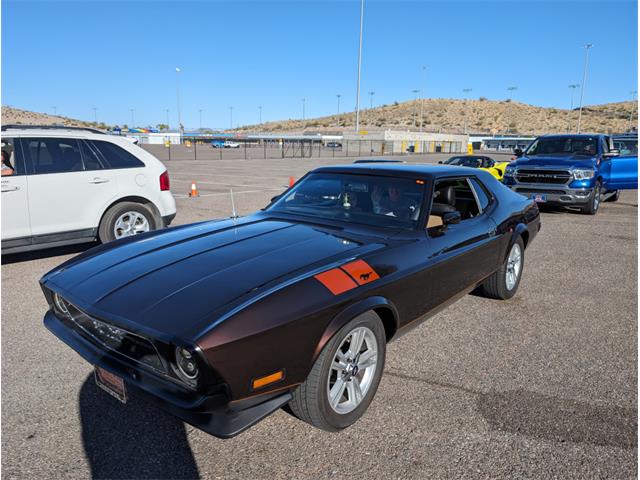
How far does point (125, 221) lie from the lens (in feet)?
22.2

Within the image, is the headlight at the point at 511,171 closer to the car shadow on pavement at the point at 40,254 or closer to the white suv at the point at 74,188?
the white suv at the point at 74,188

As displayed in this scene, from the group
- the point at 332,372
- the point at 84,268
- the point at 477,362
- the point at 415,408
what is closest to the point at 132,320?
the point at 84,268

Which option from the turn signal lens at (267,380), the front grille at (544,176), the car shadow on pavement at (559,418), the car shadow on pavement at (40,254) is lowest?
the car shadow on pavement at (559,418)

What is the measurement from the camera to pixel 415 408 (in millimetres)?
3062

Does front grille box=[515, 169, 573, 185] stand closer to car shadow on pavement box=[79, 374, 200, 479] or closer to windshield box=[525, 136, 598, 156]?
windshield box=[525, 136, 598, 156]

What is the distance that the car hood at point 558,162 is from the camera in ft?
35.2

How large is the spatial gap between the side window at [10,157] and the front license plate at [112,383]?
172 inches

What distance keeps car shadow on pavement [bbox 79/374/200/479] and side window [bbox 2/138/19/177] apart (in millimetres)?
3912

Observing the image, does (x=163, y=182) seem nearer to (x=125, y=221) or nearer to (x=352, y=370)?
(x=125, y=221)

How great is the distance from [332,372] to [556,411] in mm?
1544

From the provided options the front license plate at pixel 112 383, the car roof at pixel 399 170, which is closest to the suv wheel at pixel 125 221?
the car roof at pixel 399 170

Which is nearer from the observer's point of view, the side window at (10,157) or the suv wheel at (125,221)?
the side window at (10,157)

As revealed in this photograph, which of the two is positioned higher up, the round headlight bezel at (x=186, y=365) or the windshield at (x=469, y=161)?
the windshield at (x=469, y=161)

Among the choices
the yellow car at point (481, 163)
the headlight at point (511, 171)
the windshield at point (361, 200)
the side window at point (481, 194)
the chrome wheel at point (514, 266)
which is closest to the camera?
the windshield at point (361, 200)
